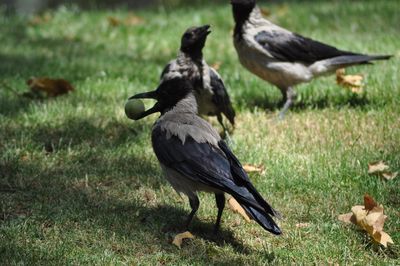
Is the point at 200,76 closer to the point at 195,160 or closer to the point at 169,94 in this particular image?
the point at 169,94

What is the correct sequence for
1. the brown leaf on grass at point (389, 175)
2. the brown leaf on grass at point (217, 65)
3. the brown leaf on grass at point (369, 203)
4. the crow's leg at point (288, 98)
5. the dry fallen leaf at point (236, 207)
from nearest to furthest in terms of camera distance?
the brown leaf on grass at point (369, 203)
the dry fallen leaf at point (236, 207)
the brown leaf on grass at point (389, 175)
the crow's leg at point (288, 98)
the brown leaf on grass at point (217, 65)

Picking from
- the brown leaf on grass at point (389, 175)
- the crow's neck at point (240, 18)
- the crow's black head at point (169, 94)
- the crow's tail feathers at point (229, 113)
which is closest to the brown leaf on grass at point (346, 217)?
the brown leaf on grass at point (389, 175)

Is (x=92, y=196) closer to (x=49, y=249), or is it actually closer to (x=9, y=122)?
(x=49, y=249)

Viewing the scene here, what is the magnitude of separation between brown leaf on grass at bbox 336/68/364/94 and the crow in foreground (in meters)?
1.65

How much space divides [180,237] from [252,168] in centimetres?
134

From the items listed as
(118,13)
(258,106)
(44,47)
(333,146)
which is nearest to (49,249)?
(333,146)

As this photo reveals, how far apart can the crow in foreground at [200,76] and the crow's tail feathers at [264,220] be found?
2.55m

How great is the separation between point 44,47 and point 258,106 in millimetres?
3989

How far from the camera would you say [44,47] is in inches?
410

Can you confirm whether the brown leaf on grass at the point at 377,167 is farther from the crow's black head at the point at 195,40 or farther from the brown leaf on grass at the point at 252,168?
the crow's black head at the point at 195,40

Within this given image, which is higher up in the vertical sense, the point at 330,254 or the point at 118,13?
the point at 330,254

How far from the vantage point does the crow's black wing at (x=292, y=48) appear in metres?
7.72

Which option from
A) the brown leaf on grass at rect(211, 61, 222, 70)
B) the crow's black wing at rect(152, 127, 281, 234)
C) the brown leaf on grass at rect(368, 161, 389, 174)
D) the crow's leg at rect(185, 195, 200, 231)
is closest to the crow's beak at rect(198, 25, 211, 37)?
the brown leaf on grass at rect(211, 61, 222, 70)

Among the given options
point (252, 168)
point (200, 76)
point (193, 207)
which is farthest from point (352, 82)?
point (193, 207)
